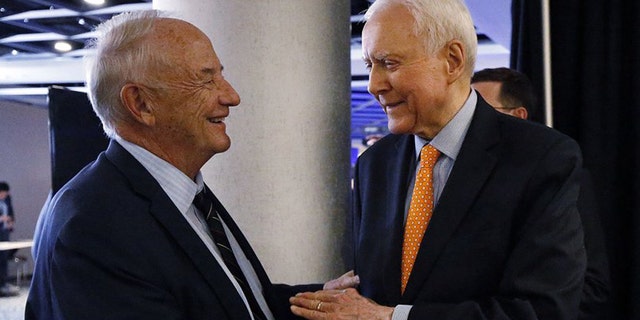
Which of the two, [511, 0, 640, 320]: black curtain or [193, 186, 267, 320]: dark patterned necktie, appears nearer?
[193, 186, 267, 320]: dark patterned necktie

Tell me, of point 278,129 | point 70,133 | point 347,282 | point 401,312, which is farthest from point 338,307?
point 278,129

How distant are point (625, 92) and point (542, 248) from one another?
178 cm

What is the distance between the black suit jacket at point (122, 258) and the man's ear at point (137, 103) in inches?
3.6

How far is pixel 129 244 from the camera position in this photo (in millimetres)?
1583

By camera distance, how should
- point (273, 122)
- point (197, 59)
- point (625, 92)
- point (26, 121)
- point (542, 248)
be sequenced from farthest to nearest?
point (26, 121), point (625, 92), point (273, 122), point (197, 59), point (542, 248)

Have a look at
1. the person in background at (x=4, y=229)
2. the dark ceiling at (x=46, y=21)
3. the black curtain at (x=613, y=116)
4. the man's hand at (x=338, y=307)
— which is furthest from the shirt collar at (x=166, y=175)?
the person in background at (x=4, y=229)

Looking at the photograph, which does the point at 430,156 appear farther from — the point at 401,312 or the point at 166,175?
the point at 166,175

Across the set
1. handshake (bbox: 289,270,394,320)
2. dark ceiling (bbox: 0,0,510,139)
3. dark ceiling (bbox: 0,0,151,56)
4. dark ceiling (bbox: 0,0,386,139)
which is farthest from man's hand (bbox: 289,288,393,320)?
dark ceiling (bbox: 0,0,151,56)

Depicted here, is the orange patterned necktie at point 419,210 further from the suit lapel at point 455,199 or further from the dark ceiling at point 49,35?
the dark ceiling at point 49,35

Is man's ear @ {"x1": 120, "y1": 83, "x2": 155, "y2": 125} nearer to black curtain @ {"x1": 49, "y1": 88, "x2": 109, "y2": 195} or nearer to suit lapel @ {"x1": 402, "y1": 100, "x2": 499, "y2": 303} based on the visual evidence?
black curtain @ {"x1": 49, "y1": 88, "x2": 109, "y2": 195}

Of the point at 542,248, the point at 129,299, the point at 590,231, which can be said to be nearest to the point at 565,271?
the point at 542,248

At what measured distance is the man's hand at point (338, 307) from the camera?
1.60m

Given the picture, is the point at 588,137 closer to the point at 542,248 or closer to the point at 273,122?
the point at 273,122

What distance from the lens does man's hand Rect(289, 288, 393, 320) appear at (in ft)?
5.26
